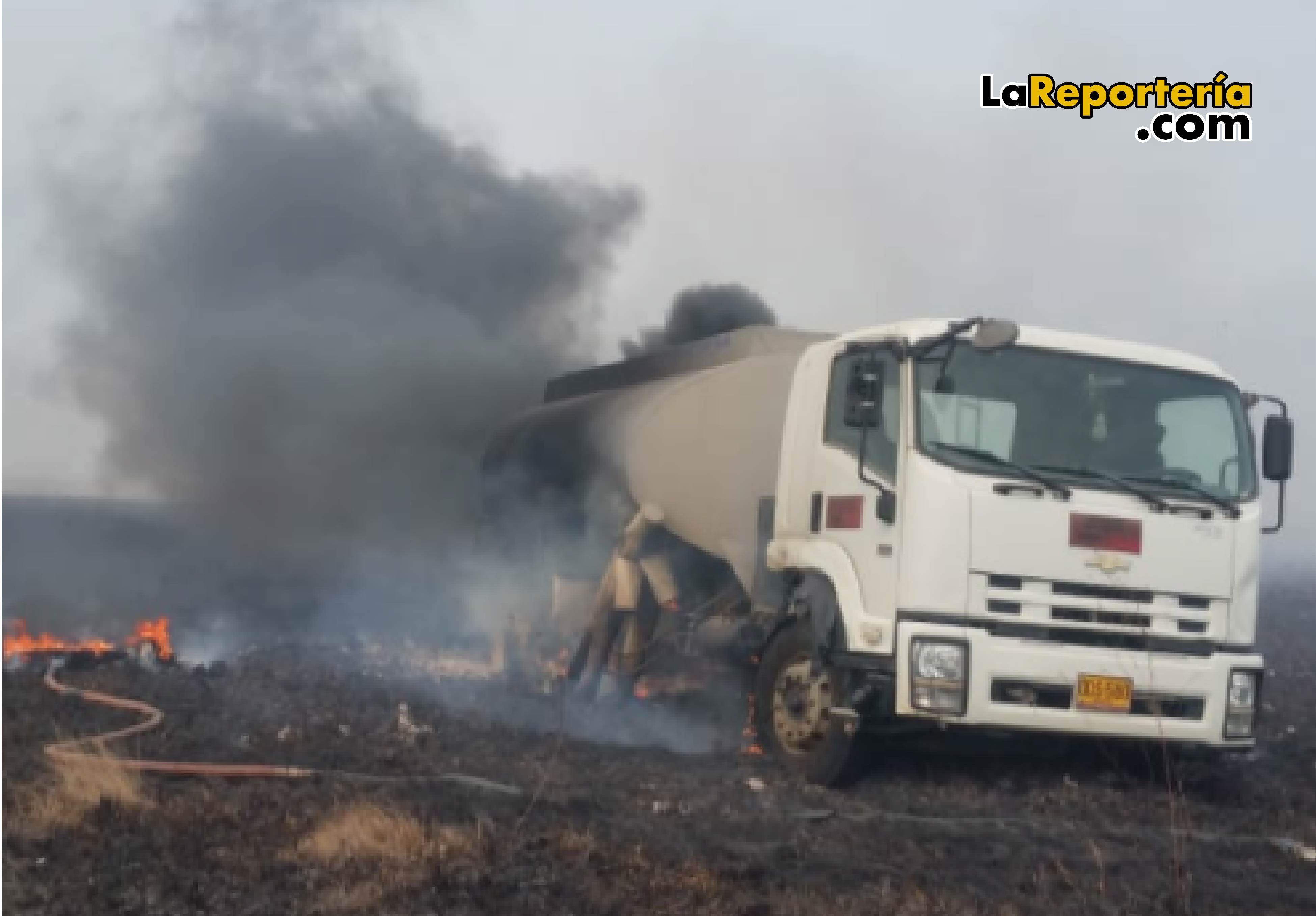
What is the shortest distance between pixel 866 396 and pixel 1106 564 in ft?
5.17

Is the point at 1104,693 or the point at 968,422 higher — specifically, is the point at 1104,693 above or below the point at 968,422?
below

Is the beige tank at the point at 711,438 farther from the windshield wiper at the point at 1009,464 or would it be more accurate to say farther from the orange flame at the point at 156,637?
the orange flame at the point at 156,637

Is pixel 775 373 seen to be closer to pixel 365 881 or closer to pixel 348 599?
pixel 365 881

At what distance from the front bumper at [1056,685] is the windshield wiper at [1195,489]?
34.3 inches

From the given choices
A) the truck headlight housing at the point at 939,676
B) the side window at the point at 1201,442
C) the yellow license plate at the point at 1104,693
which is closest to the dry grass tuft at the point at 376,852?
the truck headlight housing at the point at 939,676

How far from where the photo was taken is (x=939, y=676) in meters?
7.65

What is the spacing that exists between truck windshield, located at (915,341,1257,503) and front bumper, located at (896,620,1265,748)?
91 centimetres

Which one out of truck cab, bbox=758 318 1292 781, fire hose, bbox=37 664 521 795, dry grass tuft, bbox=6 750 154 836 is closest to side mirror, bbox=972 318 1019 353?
truck cab, bbox=758 318 1292 781

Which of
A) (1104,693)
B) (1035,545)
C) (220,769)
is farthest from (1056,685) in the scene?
(220,769)

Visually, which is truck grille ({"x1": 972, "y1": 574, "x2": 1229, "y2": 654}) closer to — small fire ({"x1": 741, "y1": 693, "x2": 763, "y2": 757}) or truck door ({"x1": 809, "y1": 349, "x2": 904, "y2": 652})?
truck door ({"x1": 809, "y1": 349, "x2": 904, "y2": 652})

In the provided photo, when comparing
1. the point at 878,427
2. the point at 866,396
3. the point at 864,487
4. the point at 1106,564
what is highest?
the point at 866,396

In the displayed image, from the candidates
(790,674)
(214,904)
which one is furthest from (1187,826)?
(214,904)

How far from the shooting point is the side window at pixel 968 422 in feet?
25.9

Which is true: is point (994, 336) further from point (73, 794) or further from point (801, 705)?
point (73, 794)
